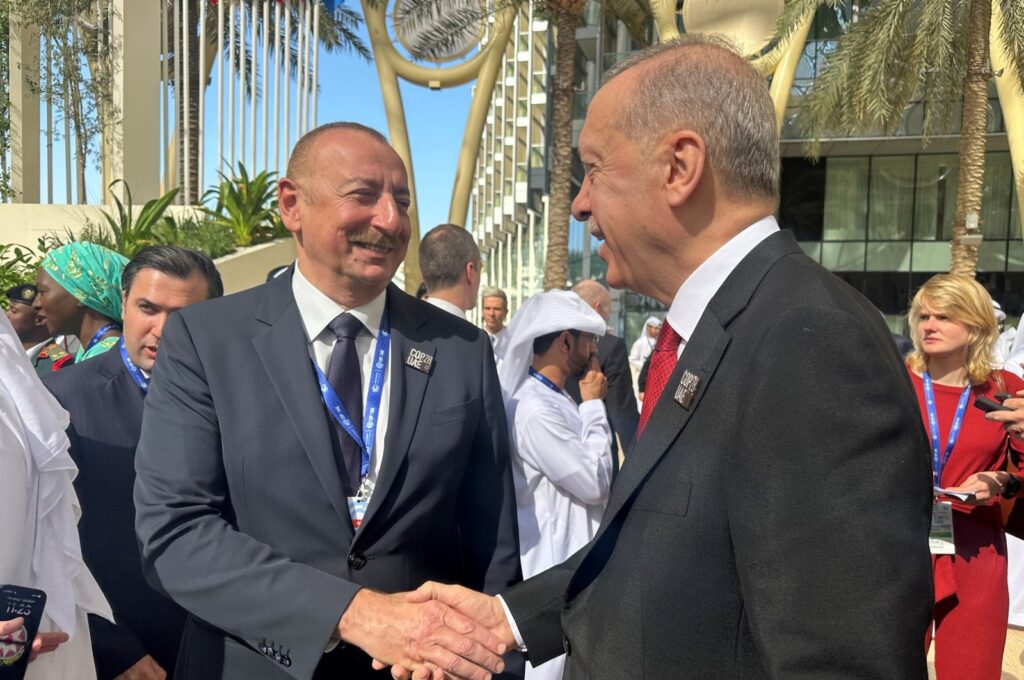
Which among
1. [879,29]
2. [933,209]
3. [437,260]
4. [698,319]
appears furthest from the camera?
[933,209]

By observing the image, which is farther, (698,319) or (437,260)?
(437,260)

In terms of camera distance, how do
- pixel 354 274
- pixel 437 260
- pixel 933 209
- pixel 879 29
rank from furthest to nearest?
pixel 933 209 → pixel 879 29 → pixel 437 260 → pixel 354 274

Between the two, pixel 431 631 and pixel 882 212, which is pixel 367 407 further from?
pixel 882 212

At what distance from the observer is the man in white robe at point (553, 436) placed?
4.04m

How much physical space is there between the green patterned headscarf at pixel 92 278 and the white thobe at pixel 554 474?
6.43 ft

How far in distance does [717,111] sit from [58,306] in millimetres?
4236

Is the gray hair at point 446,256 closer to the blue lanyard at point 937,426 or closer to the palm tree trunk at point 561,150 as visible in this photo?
the blue lanyard at point 937,426

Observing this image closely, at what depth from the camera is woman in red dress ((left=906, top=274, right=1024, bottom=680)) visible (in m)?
3.87

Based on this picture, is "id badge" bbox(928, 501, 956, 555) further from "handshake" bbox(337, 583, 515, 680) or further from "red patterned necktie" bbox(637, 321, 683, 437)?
"red patterned necktie" bbox(637, 321, 683, 437)

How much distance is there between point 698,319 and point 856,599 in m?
0.59

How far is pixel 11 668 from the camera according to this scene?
216cm

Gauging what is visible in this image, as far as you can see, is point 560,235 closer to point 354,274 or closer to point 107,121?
point 107,121

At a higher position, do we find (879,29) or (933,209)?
(879,29)

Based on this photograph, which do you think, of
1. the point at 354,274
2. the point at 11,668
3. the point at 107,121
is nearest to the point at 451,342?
the point at 354,274
